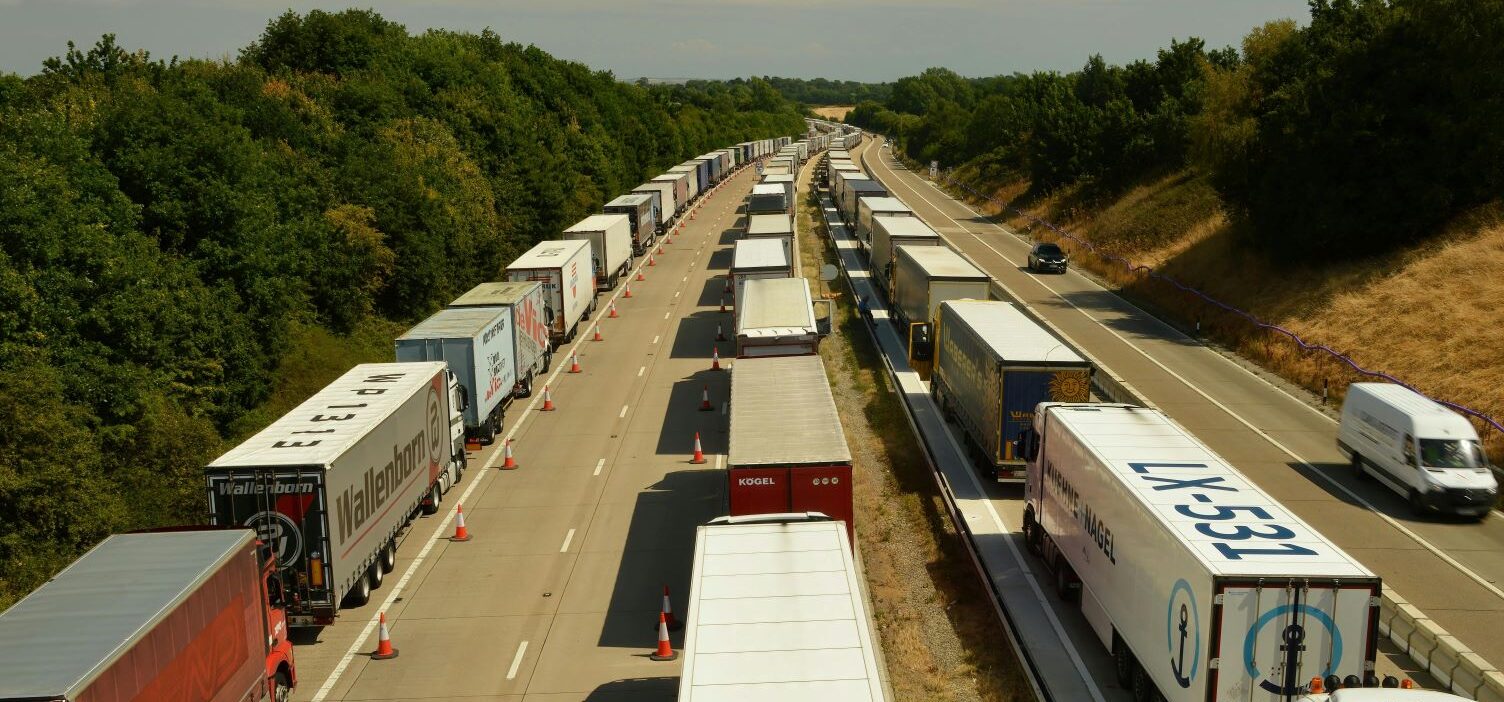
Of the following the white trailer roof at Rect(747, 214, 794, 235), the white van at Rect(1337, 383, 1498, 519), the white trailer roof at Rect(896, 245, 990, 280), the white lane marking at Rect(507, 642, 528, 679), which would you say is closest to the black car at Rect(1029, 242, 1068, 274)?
the white trailer roof at Rect(747, 214, 794, 235)

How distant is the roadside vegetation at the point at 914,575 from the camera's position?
18.7m

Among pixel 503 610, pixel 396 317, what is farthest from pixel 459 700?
pixel 396 317

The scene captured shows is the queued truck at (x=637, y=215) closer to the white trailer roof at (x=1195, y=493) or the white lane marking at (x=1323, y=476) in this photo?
the white lane marking at (x=1323, y=476)

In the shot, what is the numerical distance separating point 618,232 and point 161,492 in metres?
36.7

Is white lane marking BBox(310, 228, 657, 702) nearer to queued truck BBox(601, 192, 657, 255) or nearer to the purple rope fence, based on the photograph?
the purple rope fence

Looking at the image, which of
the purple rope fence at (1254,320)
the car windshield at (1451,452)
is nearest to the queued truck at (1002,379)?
the car windshield at (1451,452)

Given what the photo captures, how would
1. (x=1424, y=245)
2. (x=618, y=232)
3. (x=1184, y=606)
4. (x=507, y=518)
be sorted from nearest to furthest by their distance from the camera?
(x=1184, y=606) → (x=507, y=518) → (x=1424, y=245) → (x=618, y=232)

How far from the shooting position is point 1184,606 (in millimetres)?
14719

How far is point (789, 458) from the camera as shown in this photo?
847 inches

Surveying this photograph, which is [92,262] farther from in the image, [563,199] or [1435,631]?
[563,199]

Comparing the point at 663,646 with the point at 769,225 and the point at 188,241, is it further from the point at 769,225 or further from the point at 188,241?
the point at 769,225

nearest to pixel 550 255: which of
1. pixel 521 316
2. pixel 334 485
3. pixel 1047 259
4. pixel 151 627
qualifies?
pixel 521 316

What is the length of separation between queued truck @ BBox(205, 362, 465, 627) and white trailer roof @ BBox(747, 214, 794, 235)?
35.0 m

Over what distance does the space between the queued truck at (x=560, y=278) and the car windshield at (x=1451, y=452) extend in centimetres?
2759
